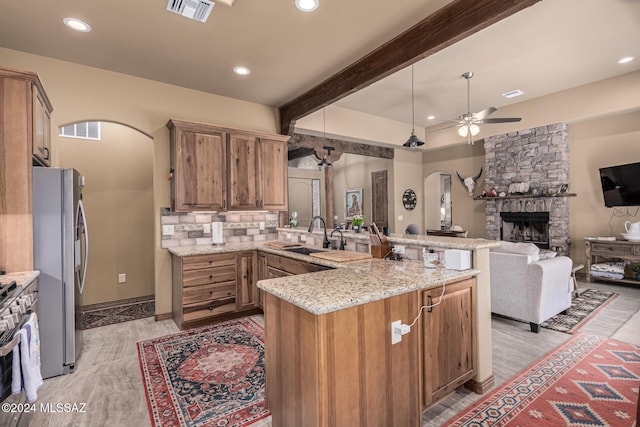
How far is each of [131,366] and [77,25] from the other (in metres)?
3.11

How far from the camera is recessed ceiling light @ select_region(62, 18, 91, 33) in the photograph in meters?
2.70

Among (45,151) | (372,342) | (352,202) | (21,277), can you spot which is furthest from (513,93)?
(21,277)

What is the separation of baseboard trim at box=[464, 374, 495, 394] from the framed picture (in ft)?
23.7

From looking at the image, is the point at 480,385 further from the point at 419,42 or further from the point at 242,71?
the point at 242,71

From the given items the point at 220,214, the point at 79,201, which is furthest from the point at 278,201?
the point at 79,201

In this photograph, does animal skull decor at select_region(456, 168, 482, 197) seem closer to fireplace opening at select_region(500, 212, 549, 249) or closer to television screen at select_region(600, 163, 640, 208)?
fireplace opening at select_region(500, 212, 549, 249)

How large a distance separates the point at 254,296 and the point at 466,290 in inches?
107

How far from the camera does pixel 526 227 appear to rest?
254 inches

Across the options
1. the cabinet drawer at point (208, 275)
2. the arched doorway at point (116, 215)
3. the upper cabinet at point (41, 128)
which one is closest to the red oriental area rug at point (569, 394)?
the cabinet drawer at point (208, 275)

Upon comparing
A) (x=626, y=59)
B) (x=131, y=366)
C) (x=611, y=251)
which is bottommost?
(x=131, y=366)

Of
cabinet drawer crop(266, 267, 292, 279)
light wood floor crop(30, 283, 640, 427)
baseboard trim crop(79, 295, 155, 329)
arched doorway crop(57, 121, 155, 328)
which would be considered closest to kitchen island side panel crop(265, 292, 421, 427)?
light wood floor crop(30, 283, 640, 427)

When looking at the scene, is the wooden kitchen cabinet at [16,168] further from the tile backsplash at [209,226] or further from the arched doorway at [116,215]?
the arched doorway at [116,215]

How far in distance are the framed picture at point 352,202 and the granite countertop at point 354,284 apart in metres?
7.06

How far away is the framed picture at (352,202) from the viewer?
9453mm
